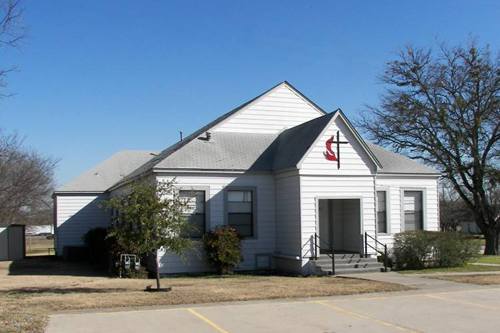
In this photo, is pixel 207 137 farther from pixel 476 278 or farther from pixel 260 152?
pixel 476 278

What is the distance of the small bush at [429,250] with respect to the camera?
22.7m

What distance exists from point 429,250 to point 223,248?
767 cm

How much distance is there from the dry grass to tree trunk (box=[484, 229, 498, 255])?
17121 millimetres

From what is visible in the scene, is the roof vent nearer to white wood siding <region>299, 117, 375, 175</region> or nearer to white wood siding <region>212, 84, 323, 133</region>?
white wood siding <region>212, 84, 323, 133</region>

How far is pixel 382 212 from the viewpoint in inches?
1012

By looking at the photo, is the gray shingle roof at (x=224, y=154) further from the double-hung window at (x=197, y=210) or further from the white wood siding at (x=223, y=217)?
the double-hung window at (x=197, y=210)

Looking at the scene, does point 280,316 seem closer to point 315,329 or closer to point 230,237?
point 315,329

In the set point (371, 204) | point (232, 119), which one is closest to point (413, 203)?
point (371, 204)

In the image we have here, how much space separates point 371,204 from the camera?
22.8 meters

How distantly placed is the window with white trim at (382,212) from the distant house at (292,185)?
0.14ft

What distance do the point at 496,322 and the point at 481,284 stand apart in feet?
21.3

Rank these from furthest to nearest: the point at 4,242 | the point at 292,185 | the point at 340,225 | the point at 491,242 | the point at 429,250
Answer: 1. the point at 4,242
2. the point at 491,242
3. the point at 340,225
4. the point at 429,250
5. the point at 292,185

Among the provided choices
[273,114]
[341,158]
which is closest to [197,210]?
[341,158]

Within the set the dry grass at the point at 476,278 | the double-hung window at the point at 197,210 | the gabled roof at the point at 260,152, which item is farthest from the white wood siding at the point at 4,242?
the dry grass at the point at 476,278
